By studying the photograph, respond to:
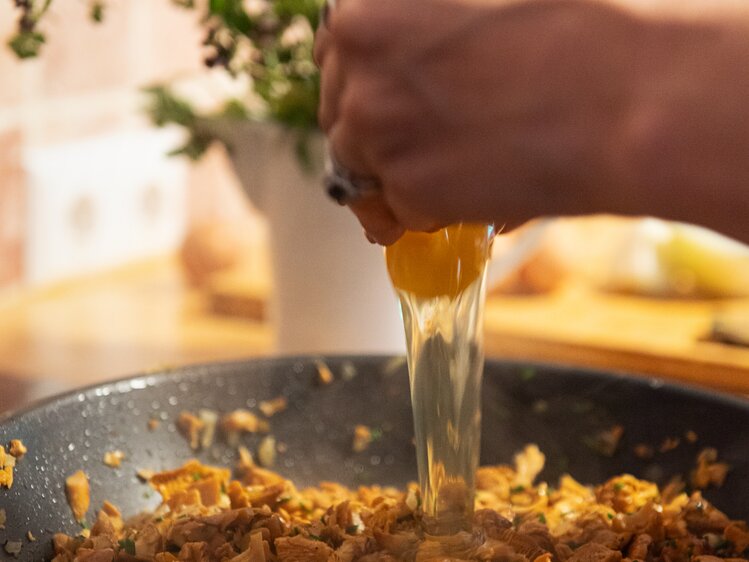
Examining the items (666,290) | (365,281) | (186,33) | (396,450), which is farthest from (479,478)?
(186,33)

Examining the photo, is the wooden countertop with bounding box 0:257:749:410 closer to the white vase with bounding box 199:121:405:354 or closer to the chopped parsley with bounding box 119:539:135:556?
the white vase with bounding box 199:121:405:354

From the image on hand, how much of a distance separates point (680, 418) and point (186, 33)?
3.82 feet

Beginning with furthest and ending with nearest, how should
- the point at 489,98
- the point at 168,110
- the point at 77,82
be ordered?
the point at 77,82 → the point at 168,110 → the point at 489,98

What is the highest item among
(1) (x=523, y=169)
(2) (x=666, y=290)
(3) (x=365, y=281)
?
(1) (x=523, y=169)

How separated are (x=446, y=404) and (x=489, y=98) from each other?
0.29 metres

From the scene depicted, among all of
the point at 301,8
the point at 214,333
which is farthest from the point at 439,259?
the point at 214,333

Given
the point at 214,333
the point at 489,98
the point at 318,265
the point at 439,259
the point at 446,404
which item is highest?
the point at 489,98

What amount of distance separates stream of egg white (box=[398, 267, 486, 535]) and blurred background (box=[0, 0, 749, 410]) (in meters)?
0.36

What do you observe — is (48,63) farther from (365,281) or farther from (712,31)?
(712,31)

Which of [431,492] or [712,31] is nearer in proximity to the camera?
[712,31]

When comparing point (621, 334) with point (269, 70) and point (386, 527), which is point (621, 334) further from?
point (386, 527)

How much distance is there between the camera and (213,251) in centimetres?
154

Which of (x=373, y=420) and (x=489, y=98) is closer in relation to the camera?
(x=489, y=98)

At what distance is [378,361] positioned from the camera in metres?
0.81
